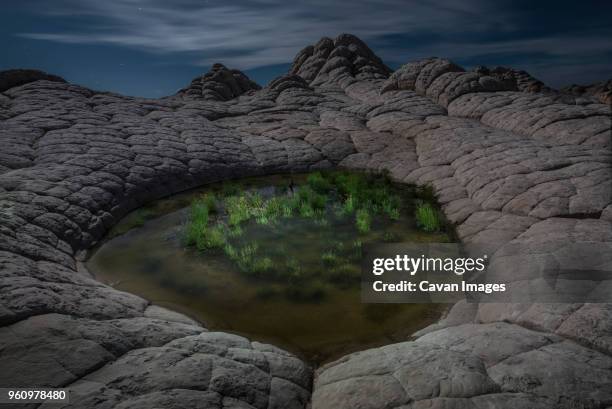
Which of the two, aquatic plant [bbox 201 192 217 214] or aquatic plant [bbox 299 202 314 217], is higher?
aquatic plant [bbox 201 192 217 214]

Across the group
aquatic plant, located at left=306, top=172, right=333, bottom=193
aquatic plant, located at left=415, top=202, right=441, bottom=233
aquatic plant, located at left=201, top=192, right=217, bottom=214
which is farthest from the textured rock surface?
aquatic plant, located at left=306, top=172, right=333, bottom=193

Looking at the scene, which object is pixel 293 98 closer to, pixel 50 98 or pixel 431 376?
pixel 50 98

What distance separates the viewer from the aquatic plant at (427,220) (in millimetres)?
8484

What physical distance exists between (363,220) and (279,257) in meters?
2.19

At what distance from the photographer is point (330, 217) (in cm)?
939

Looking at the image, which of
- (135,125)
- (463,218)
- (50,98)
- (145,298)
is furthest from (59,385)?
(50,98)

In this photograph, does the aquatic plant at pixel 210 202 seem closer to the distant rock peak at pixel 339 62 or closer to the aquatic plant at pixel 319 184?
the aquatic plant at pixel 319 184

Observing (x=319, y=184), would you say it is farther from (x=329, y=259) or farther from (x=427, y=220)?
(x=329, y=259)

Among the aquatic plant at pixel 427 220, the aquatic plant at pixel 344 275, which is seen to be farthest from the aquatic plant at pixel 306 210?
the aquatic plant at pixel 344 275

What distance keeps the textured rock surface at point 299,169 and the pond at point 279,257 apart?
48 centimetres

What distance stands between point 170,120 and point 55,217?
9.89 metres

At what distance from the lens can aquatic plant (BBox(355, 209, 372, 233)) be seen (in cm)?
850

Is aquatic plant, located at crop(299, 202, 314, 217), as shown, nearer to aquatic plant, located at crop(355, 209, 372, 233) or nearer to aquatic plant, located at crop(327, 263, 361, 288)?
aquatic plant, located at crop(355, 209, 372, 233)

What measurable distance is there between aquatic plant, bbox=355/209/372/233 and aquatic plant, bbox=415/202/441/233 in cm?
108
